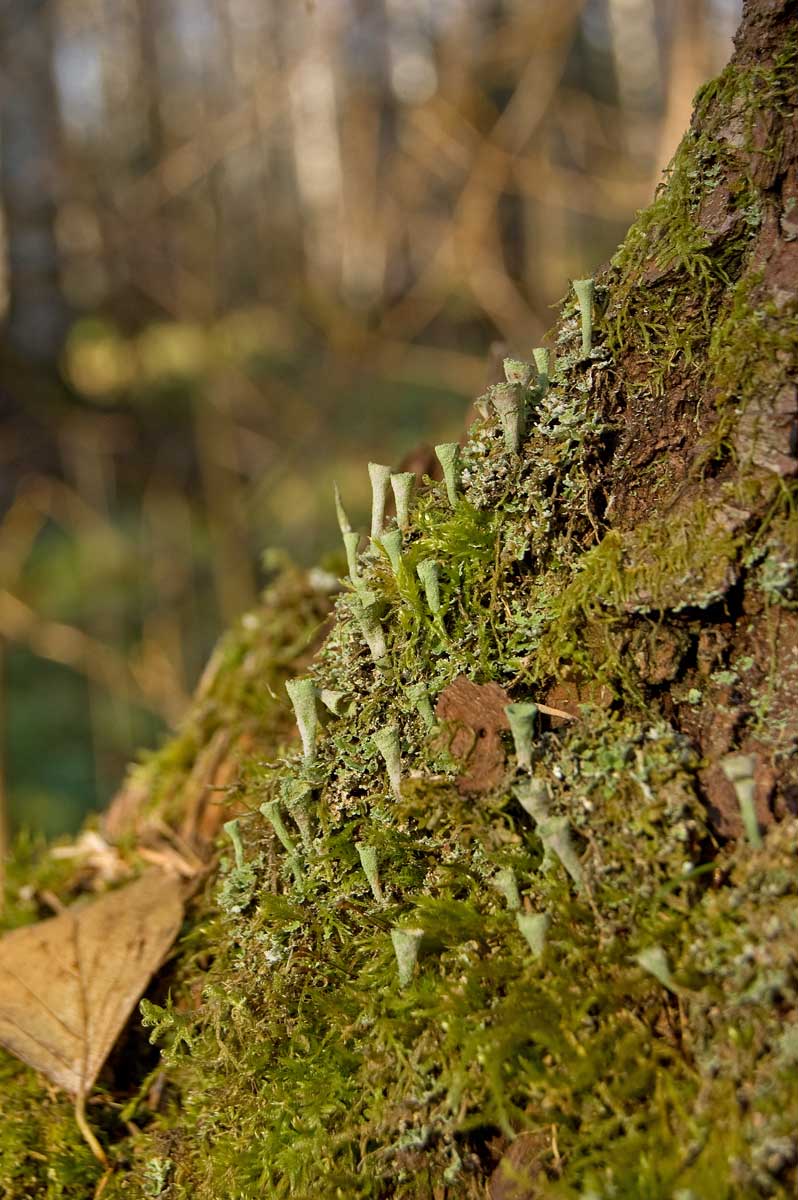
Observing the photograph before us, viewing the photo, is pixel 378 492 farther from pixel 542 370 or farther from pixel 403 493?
pixel 542 370

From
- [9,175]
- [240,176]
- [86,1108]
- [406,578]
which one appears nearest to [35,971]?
[86,1108]

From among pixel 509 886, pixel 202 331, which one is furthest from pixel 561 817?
pixel 202 331

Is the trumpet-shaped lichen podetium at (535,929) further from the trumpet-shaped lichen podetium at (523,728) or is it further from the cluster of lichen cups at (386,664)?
the trumpet-shaped lichen podetium at (523,728)

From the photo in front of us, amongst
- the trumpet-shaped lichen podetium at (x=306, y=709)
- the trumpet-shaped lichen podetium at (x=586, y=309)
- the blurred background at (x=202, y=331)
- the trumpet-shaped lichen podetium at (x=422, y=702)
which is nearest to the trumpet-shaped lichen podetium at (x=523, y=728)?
the trumpet-shaped lichen podetium at (x=422, y=702)

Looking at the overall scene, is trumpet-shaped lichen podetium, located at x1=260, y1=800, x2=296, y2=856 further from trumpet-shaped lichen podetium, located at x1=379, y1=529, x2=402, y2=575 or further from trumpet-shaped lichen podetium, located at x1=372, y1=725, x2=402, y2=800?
trumpet-shaped lichen podetium, located at x1=379, y1=529, x2=402, y2=575

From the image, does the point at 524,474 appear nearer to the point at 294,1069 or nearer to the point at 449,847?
the point at 449,847

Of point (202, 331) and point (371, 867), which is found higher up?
point (202, 331)

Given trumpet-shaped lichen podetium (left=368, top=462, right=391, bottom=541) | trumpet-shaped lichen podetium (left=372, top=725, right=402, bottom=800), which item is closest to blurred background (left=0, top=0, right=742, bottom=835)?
trumpet-shaped lichen podetium (left=368, top=462, right=391, bottom=541)

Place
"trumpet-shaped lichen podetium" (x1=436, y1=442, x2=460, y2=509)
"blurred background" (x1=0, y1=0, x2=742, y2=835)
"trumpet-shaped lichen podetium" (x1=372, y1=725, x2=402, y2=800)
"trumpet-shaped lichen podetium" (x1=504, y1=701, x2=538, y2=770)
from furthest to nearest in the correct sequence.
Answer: "blurred background" (x1=0, y1=0, x2=742, y2=835)
"trumpet-shaped lichen podetium" (x1=436, y1=442, x2=460, y2=509)
"trumpet-shaped lichen podetium" (x1=372, y1=725, x2=402, y2=800)
"trumpet-shaped lichen podetium" (x1=504, y1=701, x2=538, y2=770)
